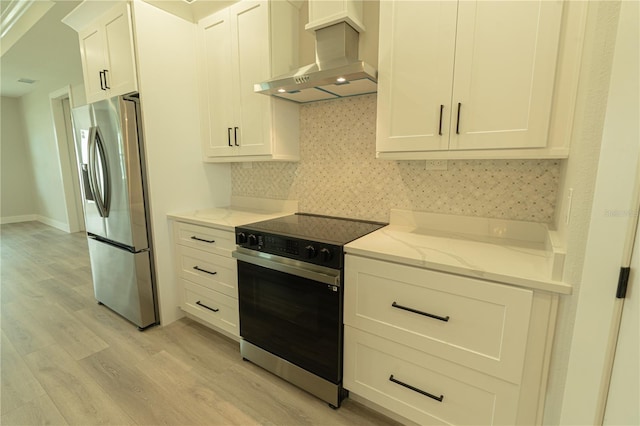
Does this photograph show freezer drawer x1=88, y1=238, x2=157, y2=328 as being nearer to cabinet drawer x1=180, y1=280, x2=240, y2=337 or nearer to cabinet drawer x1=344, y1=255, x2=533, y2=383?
cabinet drawer x1=180, y1=280, x2=240, y2=337

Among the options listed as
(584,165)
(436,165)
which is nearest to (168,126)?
(436,165)

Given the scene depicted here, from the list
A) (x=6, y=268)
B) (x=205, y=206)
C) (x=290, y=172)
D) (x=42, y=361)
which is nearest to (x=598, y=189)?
(x=290, y=172)

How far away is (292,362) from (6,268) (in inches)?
174

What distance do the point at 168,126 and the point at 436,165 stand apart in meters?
2.03

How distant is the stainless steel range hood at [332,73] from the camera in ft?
5.20

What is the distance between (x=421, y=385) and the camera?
1.38 m

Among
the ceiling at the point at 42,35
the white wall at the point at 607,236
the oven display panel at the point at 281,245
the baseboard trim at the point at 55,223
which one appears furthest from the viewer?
the baseboard trim at the point at 55,223

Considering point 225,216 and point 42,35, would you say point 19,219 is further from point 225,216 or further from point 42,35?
point 225,216

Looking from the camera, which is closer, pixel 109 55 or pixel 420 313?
pixel 420 313

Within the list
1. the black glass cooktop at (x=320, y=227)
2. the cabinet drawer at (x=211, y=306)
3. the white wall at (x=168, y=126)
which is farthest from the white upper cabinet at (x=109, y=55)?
the cabinet drawer at (x=211, y=306)

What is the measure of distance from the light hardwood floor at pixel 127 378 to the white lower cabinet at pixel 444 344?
1.12 ft

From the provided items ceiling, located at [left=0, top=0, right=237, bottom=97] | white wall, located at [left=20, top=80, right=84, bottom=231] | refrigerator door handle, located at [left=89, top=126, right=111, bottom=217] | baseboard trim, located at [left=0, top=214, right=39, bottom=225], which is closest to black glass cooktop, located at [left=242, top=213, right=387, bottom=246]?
refrigerator door handle, located at [left=89, top=126, right=111, bottom=217]

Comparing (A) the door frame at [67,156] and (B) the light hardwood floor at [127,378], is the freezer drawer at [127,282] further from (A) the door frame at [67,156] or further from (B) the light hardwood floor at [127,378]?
(A) the door frame at [67,156]

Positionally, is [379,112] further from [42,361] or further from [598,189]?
[42,361]
